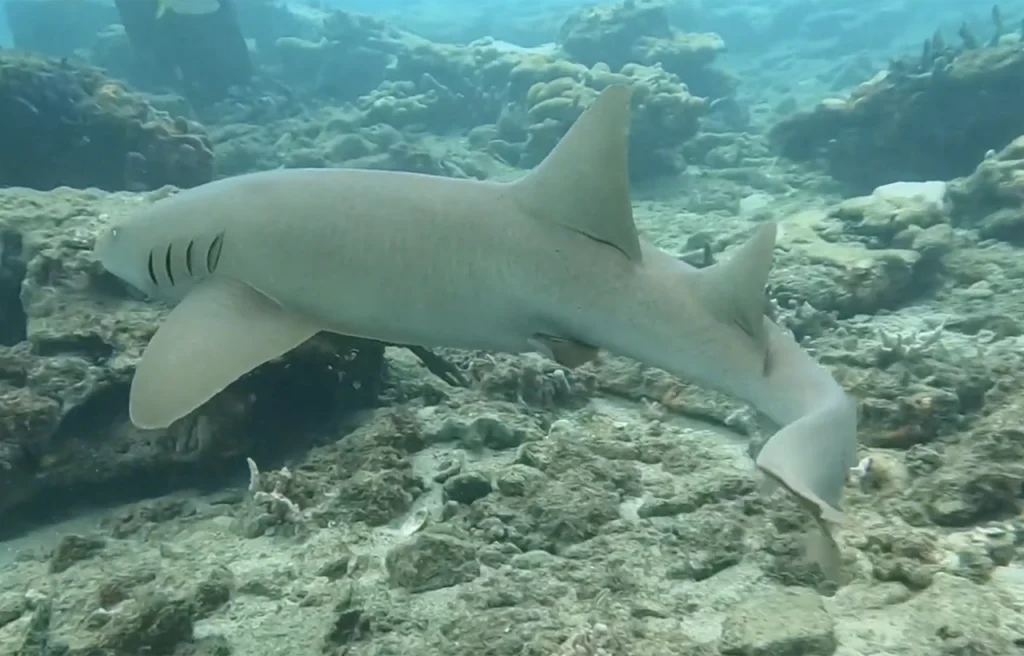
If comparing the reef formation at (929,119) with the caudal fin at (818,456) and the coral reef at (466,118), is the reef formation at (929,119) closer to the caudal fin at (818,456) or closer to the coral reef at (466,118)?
the coral reef at (466,118)

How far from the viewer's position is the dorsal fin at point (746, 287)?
260cm

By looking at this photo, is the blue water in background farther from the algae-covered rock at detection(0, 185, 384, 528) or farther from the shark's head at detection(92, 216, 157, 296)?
the shark's head at detection(92, 216, 157, 296)

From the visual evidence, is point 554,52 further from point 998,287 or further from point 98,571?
point 98,571

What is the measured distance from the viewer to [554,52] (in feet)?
75.2

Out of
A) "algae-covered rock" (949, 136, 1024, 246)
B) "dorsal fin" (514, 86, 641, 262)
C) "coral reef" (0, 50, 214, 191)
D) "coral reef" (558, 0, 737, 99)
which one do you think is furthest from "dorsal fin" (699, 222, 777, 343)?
"coral reef" (558, 0, 737, 99)

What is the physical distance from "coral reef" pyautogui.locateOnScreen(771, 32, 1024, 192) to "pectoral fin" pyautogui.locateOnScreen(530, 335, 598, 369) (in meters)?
12.6

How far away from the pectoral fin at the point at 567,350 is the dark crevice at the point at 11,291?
4.82 meters

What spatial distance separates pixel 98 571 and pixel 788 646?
9.62ft

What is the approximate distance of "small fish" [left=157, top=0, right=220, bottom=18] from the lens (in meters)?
20.4

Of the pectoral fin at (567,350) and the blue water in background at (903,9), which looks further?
the blue water in background at (903,9)

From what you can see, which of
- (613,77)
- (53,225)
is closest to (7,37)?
(613,77)

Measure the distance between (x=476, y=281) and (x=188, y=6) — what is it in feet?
→ 70.9

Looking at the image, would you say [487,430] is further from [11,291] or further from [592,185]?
[11,291]

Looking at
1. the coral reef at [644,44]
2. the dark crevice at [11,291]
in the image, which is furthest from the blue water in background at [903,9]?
the dark crevice at [11,291]
